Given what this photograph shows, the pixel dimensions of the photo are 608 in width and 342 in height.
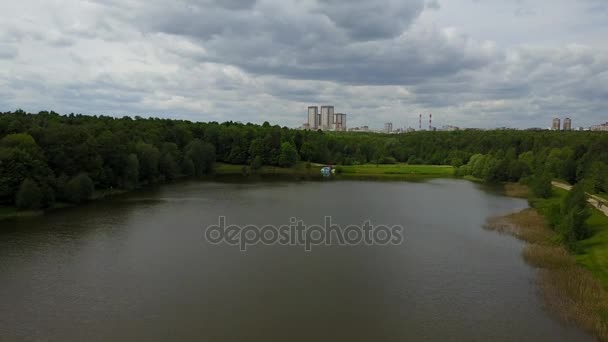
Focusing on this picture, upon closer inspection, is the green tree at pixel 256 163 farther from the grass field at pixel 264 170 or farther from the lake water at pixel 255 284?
the lake water at pixel 255 284

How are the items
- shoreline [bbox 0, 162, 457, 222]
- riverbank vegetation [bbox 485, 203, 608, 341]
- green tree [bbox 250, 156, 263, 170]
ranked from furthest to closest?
green tree [bbox 250, 156, 263, 170] → shoreline [bbox 0, 162, 457, 222] → riverbank vegetation [bbox 485, 203, 608, 341]

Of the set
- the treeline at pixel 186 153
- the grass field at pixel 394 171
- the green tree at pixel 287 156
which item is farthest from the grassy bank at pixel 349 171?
the treeline at pixel 186 153

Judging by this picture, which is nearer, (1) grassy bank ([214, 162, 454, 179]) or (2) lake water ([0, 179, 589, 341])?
(2) lake water ([0, 179, 589, 341])

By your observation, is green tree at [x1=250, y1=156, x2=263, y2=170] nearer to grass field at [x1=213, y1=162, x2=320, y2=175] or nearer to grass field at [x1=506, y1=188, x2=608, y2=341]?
grass field at [x1=213, y1=162, x2=320, y2=175]

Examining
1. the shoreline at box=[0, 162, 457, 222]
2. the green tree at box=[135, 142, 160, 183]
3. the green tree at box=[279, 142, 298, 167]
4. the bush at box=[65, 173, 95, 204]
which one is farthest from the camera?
the green tree at box=[279, 142, 298, 167]

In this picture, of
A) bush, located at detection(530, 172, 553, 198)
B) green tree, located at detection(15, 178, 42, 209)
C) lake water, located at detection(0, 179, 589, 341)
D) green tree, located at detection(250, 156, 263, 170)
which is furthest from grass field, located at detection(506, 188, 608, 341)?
green tree, located at detection(250, 156, 263, 170)

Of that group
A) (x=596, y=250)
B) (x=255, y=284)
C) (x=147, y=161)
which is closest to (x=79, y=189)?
(x=147, y=161)
